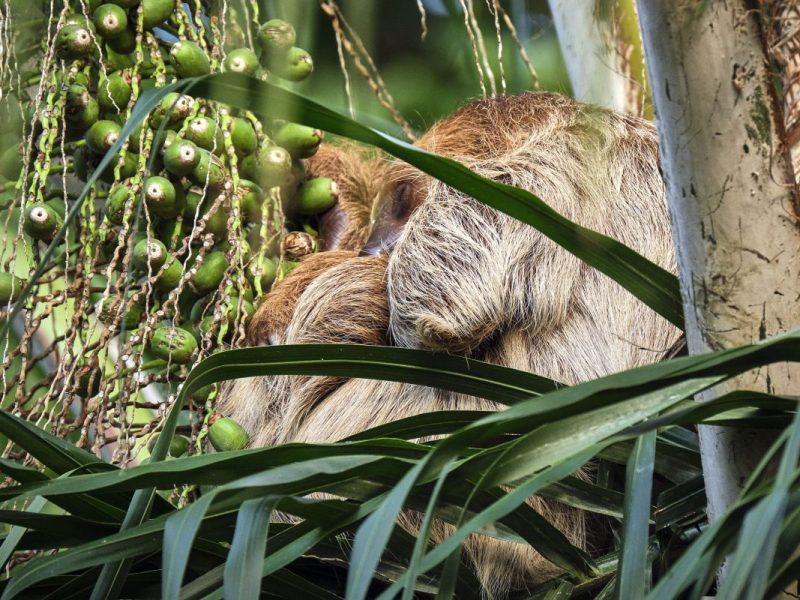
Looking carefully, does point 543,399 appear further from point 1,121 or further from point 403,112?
point 403,112

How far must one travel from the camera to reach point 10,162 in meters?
1.87

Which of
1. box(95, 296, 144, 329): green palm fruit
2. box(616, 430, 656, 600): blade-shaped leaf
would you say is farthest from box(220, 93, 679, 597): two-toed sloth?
box(616, 430, 656, 600): blade-shaped leaf

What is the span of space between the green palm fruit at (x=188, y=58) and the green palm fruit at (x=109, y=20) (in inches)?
3.8

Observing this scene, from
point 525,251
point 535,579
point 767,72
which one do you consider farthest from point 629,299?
point 767,72

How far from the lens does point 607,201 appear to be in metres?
1.88

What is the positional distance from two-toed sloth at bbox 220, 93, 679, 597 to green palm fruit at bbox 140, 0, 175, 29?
50 centimetres

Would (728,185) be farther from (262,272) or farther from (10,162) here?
(10,162)

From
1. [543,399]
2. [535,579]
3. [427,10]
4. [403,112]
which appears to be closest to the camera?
[543,399]

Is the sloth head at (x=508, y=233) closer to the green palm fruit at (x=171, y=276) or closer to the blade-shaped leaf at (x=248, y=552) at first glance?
the green palm fruit at (x=171, y=276)

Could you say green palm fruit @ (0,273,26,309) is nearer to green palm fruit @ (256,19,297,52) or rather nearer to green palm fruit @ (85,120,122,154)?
green palm fruit @ (85,120,122,154)

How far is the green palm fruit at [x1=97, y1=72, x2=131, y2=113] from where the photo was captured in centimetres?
178

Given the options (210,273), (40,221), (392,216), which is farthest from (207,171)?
(392,216)

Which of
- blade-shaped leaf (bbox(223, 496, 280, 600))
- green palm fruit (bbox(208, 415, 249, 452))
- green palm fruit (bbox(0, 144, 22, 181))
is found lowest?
blade-shaped leaf (bbox(223, 496, 280, 600))

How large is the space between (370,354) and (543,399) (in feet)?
1.30
